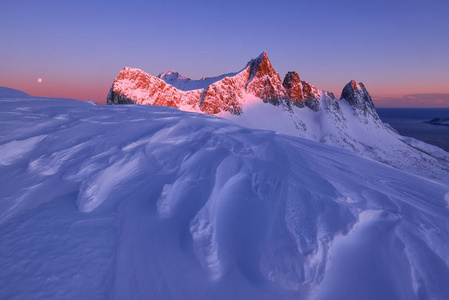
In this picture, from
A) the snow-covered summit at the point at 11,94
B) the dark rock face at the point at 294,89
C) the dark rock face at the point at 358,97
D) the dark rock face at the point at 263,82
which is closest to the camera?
the snow-covered summit at the point at 11,94

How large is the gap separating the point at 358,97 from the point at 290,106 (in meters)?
29.0

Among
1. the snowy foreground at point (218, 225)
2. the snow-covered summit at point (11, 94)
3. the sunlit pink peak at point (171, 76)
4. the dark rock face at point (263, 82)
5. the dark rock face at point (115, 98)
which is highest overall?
the sunlit pink peak at point (171, 76)

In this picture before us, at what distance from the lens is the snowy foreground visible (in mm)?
1921

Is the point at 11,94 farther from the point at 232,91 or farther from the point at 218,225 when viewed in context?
the point at 232,91

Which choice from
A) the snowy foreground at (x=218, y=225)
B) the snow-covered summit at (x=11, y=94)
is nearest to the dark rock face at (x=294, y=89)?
the snow-covered summit at (x=11, y=94)

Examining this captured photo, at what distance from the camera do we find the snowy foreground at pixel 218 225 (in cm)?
192

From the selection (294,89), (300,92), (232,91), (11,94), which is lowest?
(11,94)

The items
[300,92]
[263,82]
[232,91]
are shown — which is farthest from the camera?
[300,92]

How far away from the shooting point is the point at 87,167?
141 inches

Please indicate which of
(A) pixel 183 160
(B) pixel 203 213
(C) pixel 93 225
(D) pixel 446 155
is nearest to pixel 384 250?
(B) pixel 203 213

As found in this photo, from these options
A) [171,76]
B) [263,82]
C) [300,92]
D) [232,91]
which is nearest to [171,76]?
[171,76]

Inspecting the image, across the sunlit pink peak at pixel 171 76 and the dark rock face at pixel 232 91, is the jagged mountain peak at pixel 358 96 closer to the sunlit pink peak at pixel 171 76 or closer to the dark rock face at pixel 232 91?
the dark rock face at pixel 232 91

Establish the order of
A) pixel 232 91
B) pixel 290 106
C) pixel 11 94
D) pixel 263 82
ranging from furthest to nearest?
pixel 290 106 < pixel 263 82 < pixel 232 91 < pixel 11 94

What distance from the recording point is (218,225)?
2445mm
